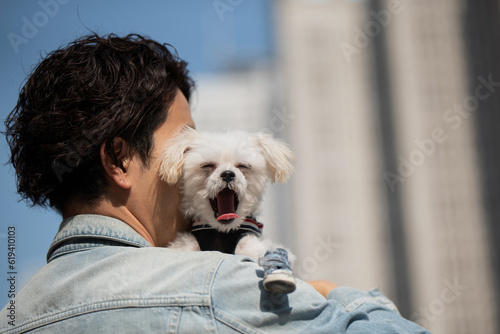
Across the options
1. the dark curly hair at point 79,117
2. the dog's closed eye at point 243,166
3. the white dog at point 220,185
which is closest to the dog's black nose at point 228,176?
the white dog at point 220,185

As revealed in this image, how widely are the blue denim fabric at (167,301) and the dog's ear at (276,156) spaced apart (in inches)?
30.8

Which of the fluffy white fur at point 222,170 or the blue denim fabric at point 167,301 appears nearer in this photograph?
the blue denim fabric at point 167,301

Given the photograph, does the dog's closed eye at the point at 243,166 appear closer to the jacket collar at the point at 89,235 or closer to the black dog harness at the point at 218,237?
the black dog harness at the point at 218,237

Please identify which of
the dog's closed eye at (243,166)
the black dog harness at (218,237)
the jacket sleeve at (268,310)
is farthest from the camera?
the dog's closed eye at (243,166)

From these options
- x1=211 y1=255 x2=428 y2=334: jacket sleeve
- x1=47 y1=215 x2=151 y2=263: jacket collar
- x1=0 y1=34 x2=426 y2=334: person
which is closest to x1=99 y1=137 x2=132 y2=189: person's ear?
x1=0 y1=34 x2=426 y2=334: person

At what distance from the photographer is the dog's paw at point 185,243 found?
1809 mm

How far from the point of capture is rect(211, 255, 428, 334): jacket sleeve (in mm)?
1191

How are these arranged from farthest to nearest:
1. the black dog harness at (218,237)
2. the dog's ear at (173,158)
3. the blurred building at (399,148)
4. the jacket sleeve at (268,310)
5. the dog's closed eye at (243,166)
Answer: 1. the blurred building at (399,148)
2. the dog's closed eye at (243,166)
3. the black dog harness at (218,237)
4. the dog's ear at (173,158)
5. the jacket sleeve at (268,310)

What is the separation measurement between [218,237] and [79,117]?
72 cm

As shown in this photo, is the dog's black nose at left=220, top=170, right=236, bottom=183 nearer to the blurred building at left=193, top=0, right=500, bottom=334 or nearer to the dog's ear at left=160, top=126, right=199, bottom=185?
the dog's ear at left=160, top=126, right=199, bottom=185

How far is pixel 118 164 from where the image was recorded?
1.58 meters

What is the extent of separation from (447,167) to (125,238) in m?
46.3

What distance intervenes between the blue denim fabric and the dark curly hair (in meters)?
0.30

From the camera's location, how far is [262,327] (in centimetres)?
119
